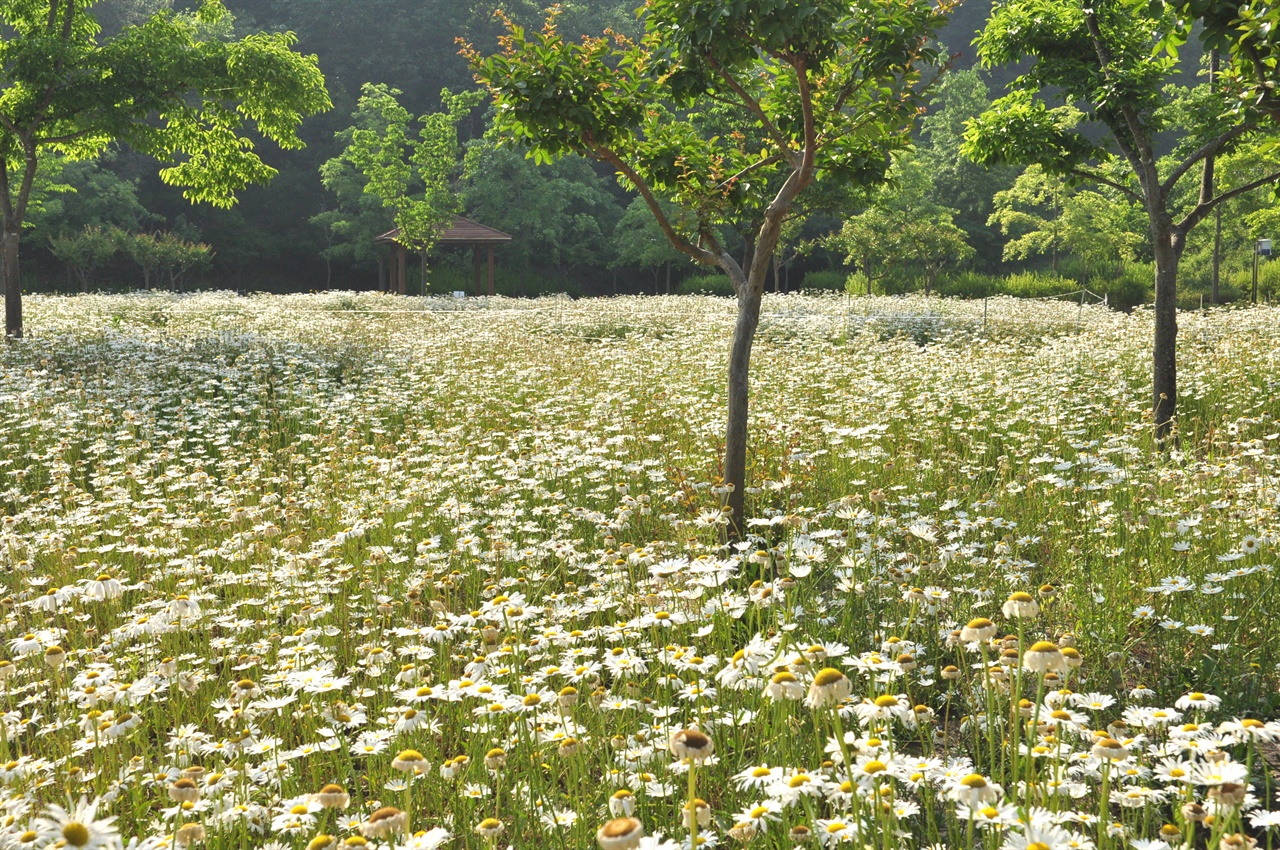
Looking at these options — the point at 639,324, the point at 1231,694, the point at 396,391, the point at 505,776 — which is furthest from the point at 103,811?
the point at 639,324

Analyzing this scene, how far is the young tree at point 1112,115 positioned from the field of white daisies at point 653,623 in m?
1.41

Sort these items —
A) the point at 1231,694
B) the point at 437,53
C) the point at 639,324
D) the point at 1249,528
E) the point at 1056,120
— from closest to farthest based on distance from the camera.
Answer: the point at 1231,694 < the point at 1249,528 < the point at 1056,120 < the point at 639,324 < the point at 437,53

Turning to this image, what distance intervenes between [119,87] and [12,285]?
12.3ft

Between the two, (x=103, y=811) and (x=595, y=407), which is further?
(x=595, y=407)

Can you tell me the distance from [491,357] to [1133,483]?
30.2 ft

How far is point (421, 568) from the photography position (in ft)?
17.1

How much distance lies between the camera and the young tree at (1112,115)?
27.5ft

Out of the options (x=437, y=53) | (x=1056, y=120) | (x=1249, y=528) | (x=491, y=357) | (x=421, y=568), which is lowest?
(x=421, y=568)

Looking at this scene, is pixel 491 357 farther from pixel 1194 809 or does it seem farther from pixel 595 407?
pixel 1194 809

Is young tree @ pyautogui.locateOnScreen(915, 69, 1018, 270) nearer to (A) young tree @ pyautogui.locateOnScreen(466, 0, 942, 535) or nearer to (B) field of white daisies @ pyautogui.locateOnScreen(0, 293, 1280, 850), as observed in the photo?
(B) field of white daisies @ pyautogui.locateOnScreen(0, 293, 1280, 850)

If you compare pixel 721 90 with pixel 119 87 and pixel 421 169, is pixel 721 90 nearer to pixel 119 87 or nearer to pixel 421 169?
pixel 119 87

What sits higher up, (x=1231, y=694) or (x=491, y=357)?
(x=491, y=357)

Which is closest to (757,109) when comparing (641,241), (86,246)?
(641,241)

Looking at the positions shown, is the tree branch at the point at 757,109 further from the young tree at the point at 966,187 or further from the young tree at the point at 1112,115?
the young tree at the point at 966,187
